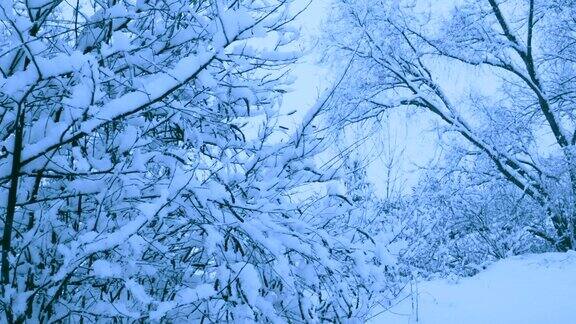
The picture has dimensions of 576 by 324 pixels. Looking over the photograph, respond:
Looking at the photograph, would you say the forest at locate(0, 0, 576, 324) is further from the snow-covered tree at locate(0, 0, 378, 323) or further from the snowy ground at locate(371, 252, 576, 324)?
the snowy ground at locate(371, 252, 576, 324)

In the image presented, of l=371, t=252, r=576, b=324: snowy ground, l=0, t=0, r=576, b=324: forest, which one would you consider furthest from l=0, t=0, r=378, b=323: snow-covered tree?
l=371, t=252, r=576, b=324: snowy ground

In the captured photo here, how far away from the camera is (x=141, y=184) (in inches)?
79.1

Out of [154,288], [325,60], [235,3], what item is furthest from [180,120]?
[325,60]

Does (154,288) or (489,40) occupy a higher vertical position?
(489,40)

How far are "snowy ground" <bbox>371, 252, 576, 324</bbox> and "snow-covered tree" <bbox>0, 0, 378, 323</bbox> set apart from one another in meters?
3.20

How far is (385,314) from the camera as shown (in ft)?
21.9

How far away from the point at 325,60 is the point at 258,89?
833 cm

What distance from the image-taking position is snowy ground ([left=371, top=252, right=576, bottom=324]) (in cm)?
596

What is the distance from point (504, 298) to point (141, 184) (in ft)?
20.1

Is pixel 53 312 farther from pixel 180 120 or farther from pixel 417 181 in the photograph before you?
pixel 417 181

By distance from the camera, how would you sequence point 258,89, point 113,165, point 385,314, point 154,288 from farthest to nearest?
point 385,314 → point 258,89 → point 154,288 → point 113,165

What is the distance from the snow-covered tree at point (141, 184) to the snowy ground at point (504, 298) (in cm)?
320

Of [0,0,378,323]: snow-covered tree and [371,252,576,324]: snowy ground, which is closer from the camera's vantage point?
[0,0,378,323]: snow-covered tree

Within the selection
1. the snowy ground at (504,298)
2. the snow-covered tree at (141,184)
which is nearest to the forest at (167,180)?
the snow-covered tree at (141,184)
